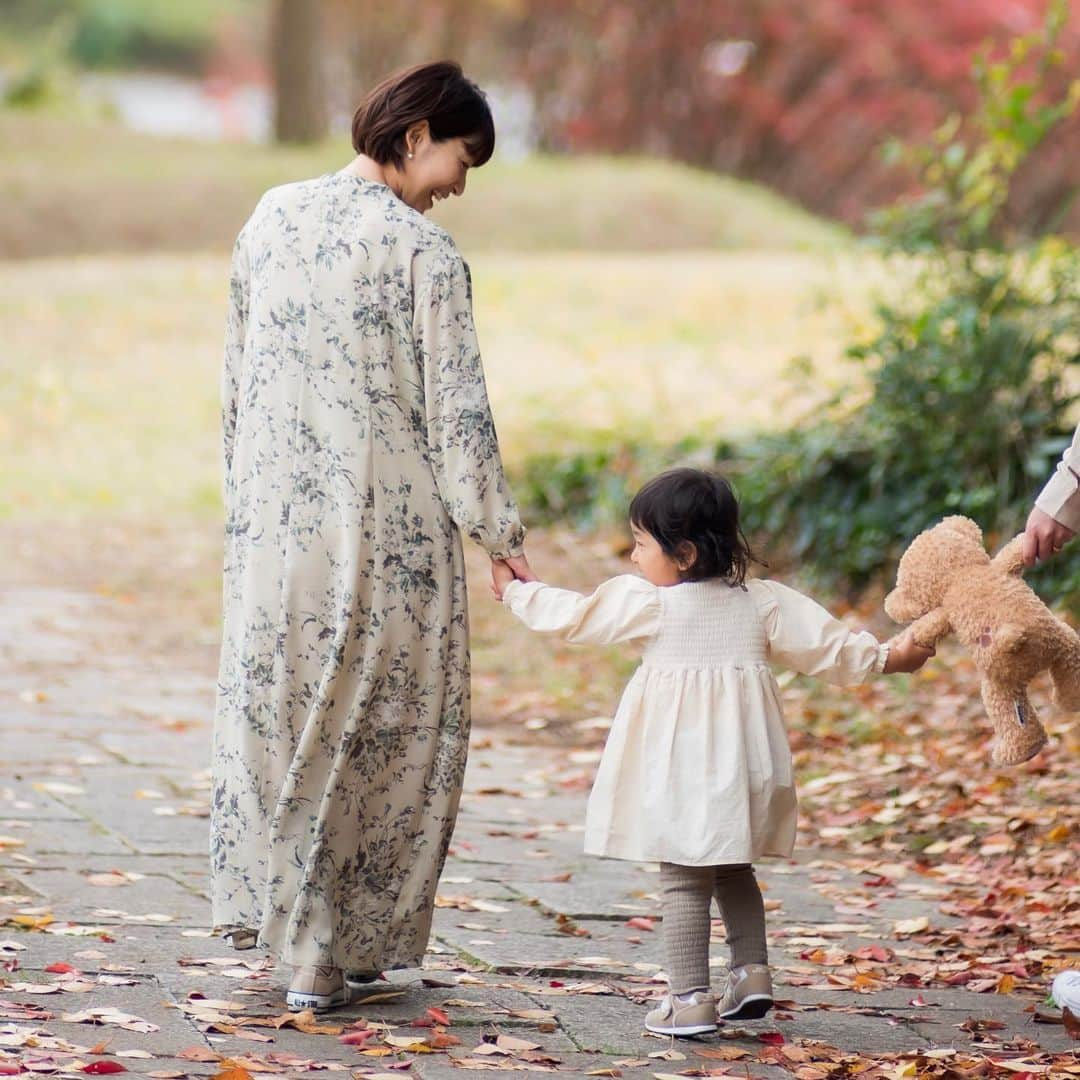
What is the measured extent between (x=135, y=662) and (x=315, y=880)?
13.5 ft

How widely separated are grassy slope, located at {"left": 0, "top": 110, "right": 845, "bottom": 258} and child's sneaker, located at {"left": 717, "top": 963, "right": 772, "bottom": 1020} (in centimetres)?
1516

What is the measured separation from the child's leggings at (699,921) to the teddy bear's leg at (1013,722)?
520mm

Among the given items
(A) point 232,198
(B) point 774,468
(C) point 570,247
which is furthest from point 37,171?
(B) point 774,468

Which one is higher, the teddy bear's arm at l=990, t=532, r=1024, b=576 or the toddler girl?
the teddy bear's arm at l=990, t=532, r=1024, b=576

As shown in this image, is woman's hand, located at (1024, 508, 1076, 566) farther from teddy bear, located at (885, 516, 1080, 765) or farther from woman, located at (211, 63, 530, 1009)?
woman, located at (211, 63, 530, 1009)

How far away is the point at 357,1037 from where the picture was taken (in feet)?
11.4

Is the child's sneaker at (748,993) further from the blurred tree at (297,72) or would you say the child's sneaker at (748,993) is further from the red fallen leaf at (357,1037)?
the blurred tree at (297,72)

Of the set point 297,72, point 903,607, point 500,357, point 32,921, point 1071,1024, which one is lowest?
point 1071,1024

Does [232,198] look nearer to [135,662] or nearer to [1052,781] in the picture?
[135,662]

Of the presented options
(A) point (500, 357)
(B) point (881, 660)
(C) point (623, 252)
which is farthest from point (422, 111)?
(C) point (623, 252)

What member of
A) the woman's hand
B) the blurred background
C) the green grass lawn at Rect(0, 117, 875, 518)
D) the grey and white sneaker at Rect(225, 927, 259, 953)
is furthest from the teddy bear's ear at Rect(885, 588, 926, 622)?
the green grass lawn at Rect(0, 117, 875, 518)

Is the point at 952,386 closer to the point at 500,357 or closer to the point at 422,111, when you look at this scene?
the point at 422,111

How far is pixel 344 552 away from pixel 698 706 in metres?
0.70

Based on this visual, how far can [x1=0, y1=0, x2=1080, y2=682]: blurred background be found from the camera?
26.3ft
